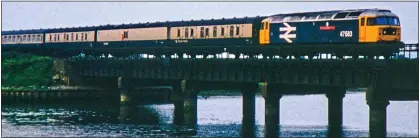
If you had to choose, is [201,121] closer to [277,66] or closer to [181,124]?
[181,124]

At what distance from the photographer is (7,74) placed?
114 meters

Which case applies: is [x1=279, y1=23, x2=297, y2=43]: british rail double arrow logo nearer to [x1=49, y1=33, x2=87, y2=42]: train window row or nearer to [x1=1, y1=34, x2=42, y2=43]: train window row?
[x1=49, y1=33, x2=87, y2=42]: train window row

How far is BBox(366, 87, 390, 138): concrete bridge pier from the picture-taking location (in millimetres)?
52781

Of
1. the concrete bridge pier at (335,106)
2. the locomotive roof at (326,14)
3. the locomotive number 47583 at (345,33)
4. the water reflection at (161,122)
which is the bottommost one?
the water reflection at (161,122)

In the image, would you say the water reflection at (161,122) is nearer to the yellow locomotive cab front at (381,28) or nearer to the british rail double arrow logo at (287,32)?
the yellow locomotive cab front at (381,28)

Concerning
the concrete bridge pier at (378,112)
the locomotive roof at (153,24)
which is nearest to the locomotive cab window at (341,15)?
the concrete bridge pier at (378,112)

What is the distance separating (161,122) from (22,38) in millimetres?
53941

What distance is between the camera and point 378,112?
2078 inches

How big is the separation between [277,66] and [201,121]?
14.3m

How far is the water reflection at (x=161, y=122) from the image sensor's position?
203 feet

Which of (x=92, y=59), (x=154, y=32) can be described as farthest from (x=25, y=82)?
(x=154, y=32)

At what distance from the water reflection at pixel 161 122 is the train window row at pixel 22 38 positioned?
68.9ft

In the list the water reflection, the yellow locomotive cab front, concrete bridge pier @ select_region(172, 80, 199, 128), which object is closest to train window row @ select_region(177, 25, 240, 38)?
concrete bridge pier @ select_region(172, 80, 199, 128)

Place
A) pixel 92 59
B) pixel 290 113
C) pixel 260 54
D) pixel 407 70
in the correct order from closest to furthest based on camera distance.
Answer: pixel 407 70
pixel 260 54
pixel 290 113
pixel 92 59
